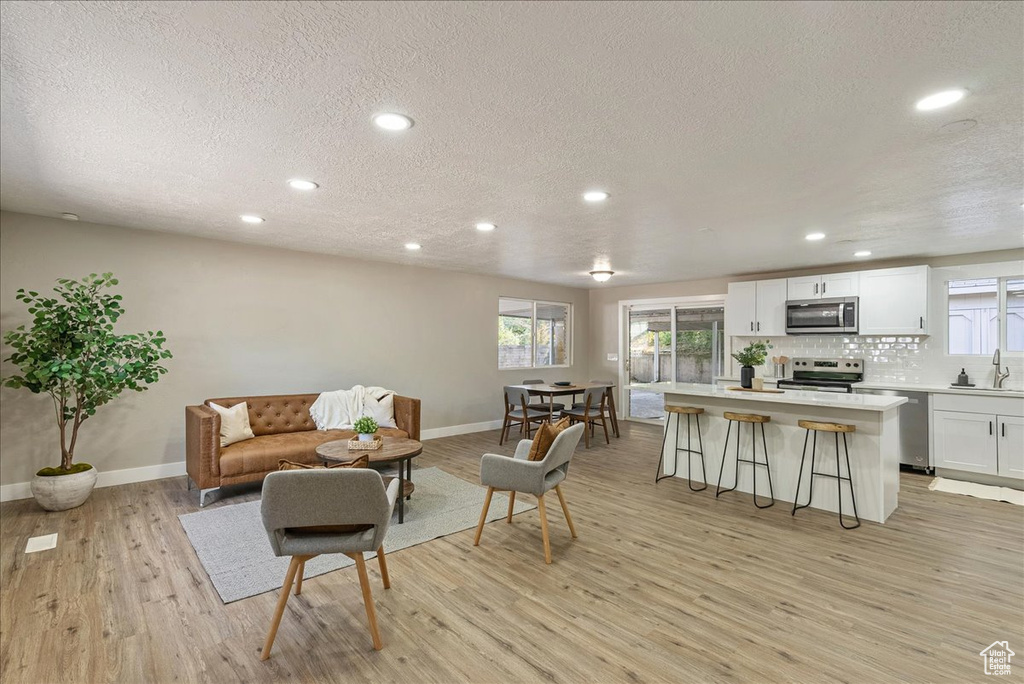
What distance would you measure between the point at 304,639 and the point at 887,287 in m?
6.63

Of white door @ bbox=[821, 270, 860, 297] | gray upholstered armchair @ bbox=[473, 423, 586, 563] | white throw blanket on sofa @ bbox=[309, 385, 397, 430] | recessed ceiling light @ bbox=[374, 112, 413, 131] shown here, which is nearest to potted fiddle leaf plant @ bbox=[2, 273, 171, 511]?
white throw blanket on sofa @ bbox=[309, 385, 397, 430]

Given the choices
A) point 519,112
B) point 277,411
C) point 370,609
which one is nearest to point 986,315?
point 519,112

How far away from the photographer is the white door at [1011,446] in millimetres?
4672

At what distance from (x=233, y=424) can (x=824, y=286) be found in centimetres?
690

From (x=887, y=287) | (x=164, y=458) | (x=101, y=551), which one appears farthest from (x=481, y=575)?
(x=887, y=287)

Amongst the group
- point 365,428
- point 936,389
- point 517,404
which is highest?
point 936,389

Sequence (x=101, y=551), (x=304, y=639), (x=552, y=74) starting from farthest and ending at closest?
(x=101, y=551)
(x=304, y=639)
(x=552, y=74)

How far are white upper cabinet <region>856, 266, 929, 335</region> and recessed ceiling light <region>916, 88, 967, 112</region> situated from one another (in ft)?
13.9

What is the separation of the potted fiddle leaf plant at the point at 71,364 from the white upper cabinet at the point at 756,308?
6.80 m

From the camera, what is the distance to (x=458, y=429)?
283 inches

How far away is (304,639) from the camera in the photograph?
226 centimetres

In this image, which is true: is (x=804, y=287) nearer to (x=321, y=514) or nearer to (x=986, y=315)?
(x=986, y=315)

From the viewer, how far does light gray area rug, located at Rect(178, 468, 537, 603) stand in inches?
112

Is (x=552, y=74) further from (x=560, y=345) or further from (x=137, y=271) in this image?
(x=560, y=345)
